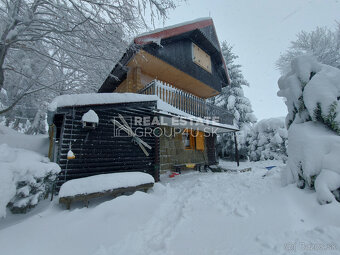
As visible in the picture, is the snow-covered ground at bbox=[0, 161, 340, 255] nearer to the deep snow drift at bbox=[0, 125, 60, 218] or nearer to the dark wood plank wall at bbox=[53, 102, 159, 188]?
the deep snow drift at bbox=[0, 125, 60, 218]

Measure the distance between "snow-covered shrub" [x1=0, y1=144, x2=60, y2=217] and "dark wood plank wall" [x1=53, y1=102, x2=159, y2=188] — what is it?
1078 millimetres

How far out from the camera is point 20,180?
2758 millimetres

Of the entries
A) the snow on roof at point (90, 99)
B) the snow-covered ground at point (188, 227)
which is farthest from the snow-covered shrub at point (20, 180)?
the snow on roof at point (90, 99)

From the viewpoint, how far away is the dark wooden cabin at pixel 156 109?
4.59 metres

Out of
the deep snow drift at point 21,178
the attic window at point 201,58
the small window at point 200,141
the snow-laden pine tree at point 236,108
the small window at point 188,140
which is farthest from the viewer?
the snow-laden pine tree at point 236,108

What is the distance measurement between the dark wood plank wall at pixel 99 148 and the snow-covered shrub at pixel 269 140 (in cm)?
1095

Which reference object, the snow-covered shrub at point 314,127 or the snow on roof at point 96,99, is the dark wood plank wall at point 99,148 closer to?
the snow on roof at point 96,99

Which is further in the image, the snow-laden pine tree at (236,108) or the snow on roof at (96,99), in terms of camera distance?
the snow-laden pine tree at (236,108)

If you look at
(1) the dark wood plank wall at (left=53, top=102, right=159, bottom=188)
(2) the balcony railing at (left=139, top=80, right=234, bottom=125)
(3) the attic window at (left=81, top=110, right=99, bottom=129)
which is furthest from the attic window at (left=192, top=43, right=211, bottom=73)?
(3) the attic window at (left=81, top=110, right=99, bottom=129)

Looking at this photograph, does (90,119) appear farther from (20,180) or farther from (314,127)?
(314,127)

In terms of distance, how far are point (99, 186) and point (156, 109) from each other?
137 inches

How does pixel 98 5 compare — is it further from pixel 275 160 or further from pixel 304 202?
pixel 275 160

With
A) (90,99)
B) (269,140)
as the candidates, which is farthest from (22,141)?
(269,140)

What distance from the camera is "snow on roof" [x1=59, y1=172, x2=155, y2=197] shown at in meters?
3.53
